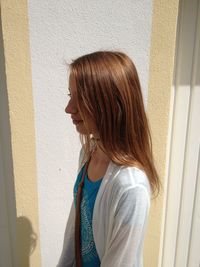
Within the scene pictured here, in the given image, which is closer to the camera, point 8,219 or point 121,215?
point 121,215

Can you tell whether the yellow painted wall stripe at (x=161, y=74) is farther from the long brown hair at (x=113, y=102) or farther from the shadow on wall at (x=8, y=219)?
the shadow on wall at (x=8, y=219)

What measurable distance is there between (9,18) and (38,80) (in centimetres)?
33

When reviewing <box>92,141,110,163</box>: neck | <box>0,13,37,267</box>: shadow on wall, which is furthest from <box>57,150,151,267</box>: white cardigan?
<box>0,13,37,267</box>: shadow on wall

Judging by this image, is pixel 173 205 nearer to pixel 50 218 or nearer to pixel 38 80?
pixel 50 218

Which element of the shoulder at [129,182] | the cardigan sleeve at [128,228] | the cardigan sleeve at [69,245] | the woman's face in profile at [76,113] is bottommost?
the cardigan sleeve at [69,245]

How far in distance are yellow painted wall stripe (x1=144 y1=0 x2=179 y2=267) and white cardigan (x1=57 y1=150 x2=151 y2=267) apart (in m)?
0.66

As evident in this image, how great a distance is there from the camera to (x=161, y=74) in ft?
5.05

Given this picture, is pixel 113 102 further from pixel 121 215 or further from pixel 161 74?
pixel 161 74

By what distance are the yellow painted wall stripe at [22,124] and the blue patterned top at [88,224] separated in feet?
1.78

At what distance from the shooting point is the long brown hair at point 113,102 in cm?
95

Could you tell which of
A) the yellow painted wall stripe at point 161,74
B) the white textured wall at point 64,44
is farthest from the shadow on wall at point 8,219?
the yellow painted wall stripe at point 161,74

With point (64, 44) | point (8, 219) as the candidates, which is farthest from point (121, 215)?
point (8, 219)

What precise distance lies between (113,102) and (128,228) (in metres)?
0.43

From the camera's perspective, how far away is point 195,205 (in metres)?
1.91
